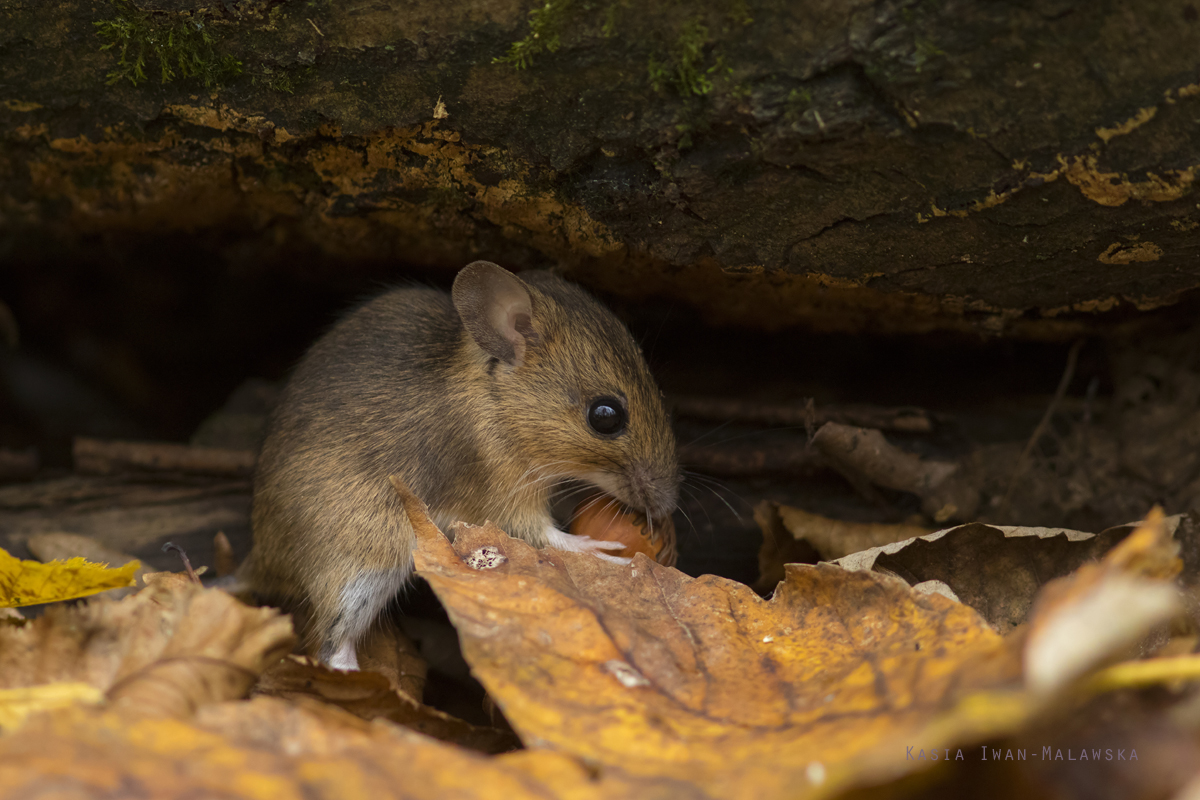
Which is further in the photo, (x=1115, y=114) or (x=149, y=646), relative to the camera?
(x=1115, y=114)

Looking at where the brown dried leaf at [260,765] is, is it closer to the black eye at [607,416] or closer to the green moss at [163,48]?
the black eye at [607,416]

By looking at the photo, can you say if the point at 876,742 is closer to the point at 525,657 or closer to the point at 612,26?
the point at 525,657

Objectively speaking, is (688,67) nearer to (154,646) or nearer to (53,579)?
(154,646)

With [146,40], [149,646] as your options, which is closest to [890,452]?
[149,646]

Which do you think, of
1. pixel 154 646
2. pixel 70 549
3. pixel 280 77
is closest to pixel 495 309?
pixel 280 77

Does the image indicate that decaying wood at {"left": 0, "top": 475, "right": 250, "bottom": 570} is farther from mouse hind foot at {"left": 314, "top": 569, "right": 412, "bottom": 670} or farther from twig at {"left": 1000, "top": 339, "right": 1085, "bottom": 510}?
twig at {"left": 1000, "top": 339, "right": 1085, "bottom": 510}

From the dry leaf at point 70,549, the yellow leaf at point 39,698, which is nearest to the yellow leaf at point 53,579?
the yellow leaf at point 39,698
